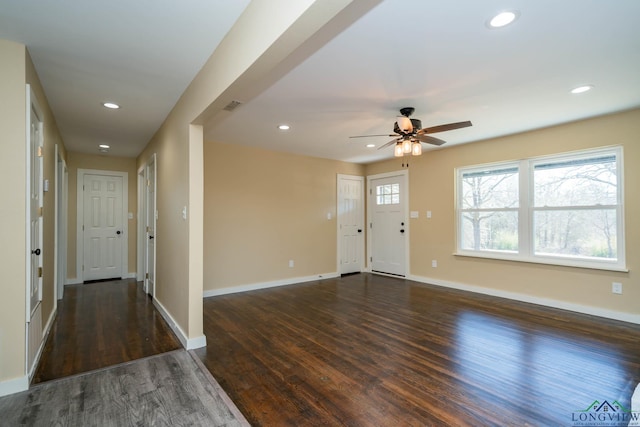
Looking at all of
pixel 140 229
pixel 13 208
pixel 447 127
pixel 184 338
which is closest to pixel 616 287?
pixel 447 127

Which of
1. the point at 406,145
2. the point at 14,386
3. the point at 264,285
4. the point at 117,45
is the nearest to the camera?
the point at 14,386

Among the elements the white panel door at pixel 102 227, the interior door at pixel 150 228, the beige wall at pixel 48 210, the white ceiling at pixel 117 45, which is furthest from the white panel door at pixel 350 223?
the beige wall at pixel 48 210

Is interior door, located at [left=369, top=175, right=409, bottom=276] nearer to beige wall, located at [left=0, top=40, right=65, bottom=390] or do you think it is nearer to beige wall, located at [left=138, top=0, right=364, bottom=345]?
beige wall, located at [left=138, top=0, right=364, bottom=345]

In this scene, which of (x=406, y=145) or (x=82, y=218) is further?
(x=82, y=218)

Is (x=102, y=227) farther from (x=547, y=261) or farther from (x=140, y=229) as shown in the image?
(x=547, y=261)

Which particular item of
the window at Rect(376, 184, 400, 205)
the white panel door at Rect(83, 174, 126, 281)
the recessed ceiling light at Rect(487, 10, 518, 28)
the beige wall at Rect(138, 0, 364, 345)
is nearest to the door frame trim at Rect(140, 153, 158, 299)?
the beige wall at Rect(138, 0, 364, 345)

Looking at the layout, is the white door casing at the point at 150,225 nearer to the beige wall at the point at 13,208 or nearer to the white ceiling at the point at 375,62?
the white ceiling at the point at 375,62

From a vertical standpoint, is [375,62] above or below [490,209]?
above

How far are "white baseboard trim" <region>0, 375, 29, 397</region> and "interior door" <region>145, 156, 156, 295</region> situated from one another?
218cm

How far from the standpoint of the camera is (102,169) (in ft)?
19.1

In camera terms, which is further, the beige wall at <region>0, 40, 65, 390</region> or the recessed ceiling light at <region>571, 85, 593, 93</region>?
the recessed ceiling light at <region>571, 85, 593, 93</region>

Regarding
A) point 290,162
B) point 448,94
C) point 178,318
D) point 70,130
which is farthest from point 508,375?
point 70,130

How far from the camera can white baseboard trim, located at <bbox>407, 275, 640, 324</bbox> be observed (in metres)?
3.55
